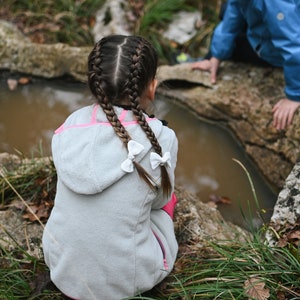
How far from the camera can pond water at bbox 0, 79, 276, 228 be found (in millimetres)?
2938

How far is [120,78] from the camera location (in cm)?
169

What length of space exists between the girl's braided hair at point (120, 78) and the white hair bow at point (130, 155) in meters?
0.02

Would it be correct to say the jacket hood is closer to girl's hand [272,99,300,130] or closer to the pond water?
the pond water

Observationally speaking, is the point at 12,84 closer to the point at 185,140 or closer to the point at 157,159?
the point at 185,140

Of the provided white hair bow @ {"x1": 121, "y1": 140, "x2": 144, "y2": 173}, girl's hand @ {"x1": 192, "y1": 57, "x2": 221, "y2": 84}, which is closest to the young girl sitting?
white hair bow @ {"x1": 121, "y1": 140, "x2": 144, "y2": 173}

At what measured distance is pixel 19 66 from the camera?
3709 mm

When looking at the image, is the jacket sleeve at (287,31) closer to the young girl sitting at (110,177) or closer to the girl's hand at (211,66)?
the girl's hand at (211,66)

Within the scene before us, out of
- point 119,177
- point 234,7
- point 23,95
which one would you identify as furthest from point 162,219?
point 23,95

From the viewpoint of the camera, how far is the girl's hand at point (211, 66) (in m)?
3.44

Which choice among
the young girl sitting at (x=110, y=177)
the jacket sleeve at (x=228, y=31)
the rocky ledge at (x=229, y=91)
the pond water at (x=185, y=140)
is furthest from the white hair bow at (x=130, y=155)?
the jacket sleeve at (x=228, y=31)

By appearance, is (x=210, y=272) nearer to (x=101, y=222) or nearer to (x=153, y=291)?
(x=153, y=291)

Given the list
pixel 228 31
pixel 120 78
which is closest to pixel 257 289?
pixel 120 78

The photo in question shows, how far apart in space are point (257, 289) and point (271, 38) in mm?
1698

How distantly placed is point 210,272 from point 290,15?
1.59m
